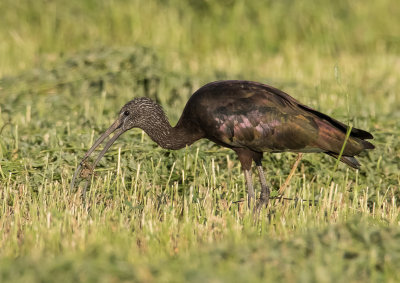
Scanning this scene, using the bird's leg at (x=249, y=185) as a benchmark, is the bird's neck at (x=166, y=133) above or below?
above

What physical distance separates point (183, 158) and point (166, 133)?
0.67 metres

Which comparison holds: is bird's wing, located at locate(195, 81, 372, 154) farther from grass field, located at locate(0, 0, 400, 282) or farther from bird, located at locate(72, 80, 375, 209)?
grass field, located at locate(0, 0, 400, 282)

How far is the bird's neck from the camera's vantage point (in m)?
6.49

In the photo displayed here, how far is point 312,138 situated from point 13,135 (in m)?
3.21

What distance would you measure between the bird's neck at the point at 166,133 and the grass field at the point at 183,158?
0.34 meters

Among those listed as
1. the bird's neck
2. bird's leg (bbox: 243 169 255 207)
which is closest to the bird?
bird's leg (bbox: 243 169 255 207)

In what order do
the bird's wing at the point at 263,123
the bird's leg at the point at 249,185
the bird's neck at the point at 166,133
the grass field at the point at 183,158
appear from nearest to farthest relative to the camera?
1. the grass field at the point at 183,158
2. the bird's wing at the point at 263,123
3. the bird's leg at the point at 249,185
4. the bird's neck at the point at 166,133

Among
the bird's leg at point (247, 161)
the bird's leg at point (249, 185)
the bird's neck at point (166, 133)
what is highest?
the bird's neck at point (166, 133)

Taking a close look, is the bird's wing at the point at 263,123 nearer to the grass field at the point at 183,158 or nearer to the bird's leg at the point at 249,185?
the bird's leg at the point at 249,185

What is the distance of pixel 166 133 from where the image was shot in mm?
6539

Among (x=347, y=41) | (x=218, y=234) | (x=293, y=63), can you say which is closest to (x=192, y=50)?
(x=293, y=63)

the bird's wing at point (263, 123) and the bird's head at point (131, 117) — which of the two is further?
the bird's head at point (131, 117)

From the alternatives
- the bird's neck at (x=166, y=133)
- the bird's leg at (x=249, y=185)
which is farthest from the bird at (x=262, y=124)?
the bird's neck at (x=166, y=133)

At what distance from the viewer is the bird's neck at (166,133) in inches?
255
